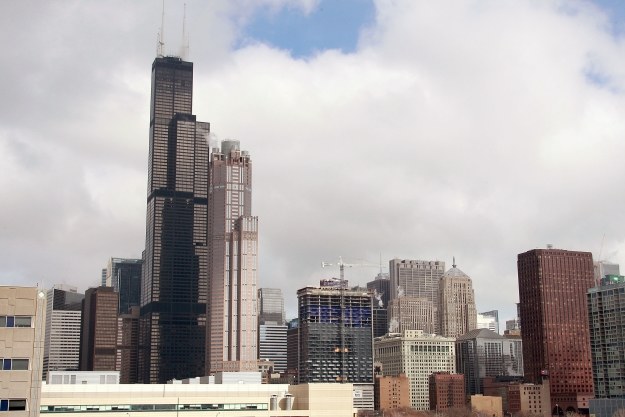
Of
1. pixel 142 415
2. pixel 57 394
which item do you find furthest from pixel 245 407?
pixel 57 394

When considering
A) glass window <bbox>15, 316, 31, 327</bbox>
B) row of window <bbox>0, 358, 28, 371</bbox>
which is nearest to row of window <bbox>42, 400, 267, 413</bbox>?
row of window <bbox>0, 358, 28, 371</bbox>

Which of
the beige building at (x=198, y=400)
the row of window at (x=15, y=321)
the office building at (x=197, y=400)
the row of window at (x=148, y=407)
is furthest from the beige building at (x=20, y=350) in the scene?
the beige building at (x=198, y=400)

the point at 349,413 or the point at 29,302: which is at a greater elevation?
the point at 29,302

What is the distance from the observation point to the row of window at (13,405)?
63188 millimetres

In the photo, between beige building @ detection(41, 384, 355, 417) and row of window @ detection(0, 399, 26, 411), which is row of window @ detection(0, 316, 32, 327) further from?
beige building @ detection(41, 384, 355, 417)

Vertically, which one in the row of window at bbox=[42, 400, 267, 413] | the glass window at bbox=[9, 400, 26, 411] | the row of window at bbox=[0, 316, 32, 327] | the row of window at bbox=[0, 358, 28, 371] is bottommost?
the row of window at bbox=[42, 400, 267, 413]

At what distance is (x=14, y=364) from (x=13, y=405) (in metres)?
2.91

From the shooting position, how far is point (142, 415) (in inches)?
5650

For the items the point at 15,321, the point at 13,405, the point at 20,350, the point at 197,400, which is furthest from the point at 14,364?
the point at 197,400

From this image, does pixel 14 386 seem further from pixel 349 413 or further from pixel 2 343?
pixel 349 413

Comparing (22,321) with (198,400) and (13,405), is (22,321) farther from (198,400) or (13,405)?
(198,400)

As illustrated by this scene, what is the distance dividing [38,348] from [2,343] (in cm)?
254

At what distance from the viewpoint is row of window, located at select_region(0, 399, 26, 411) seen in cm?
6319

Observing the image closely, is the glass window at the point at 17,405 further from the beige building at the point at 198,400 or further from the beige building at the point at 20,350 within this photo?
the beige building at the point at 198,400
